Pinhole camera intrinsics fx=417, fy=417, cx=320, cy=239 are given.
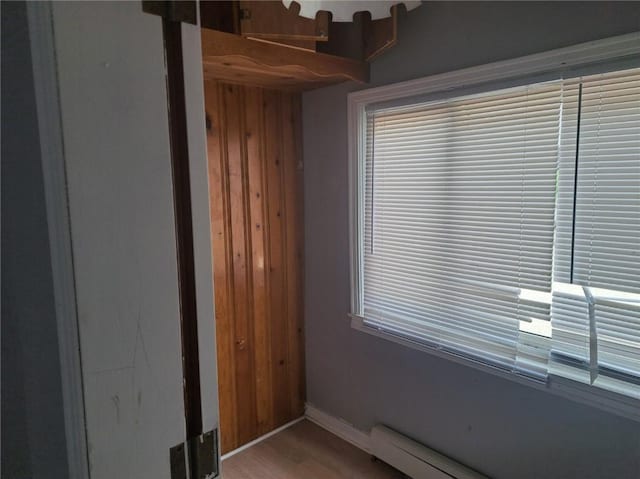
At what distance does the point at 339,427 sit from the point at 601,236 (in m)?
1.83

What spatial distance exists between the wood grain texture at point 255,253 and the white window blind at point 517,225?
1.90 feet

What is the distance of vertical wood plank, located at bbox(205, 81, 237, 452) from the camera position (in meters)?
2.22

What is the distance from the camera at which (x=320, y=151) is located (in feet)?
8.18

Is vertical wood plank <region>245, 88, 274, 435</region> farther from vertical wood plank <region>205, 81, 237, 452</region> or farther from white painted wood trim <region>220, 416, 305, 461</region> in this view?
vertical wood plank <region>205, 81, 237, 452</region>

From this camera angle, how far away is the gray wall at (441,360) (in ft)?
5.13

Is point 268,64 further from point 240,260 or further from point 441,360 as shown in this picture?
point 441,360

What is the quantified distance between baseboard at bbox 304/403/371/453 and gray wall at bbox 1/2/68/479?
208 centimetres

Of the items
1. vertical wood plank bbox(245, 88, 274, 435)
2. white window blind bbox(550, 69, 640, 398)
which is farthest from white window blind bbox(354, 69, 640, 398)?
vertical wood plank bbox(245, 88, 274, 435)

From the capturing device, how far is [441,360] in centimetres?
205

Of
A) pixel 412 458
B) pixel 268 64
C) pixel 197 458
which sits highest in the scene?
pixel 268 64

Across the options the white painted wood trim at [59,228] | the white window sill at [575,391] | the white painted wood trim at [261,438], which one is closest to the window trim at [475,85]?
the white window sill at [575,391]

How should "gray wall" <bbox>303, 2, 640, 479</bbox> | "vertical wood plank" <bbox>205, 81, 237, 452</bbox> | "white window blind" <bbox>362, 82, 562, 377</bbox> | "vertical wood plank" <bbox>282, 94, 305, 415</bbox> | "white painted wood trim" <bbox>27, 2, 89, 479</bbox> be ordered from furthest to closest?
"vertical wood plank" <bbox>282, 94, 305, 415</bbox> → "vertical wood plank" <bbox>205, 81, 237, 452</bbox> → "white window blind" <bbox>362, 82, 562, 377</bbox> → "gray wall" <bbox>303, 2, 640, 479</bbox> → "white painted wood trim" <bbox>27, 2, 89, 479</bbox>

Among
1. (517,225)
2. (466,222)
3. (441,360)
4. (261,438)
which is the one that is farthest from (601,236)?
(261,438)

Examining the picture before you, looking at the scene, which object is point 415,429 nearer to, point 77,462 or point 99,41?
point 77,462
